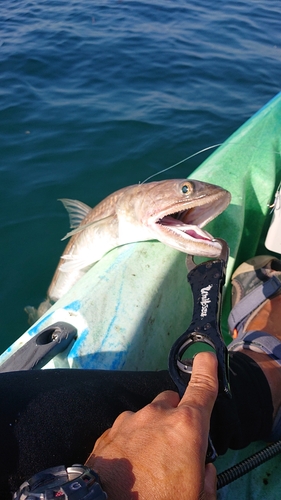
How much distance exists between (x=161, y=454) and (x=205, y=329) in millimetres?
664

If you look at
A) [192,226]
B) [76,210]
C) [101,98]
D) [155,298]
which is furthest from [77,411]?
[101,98]

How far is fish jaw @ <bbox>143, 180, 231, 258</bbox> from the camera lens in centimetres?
220

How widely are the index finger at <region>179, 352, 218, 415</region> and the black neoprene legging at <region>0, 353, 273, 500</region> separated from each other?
30 cm

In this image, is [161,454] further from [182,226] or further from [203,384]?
[182,226]

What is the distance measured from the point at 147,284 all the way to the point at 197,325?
65 cm

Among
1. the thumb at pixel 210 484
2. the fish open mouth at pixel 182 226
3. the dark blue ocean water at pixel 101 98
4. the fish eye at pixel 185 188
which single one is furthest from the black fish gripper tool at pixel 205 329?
the dark blue ocean water at pixel 101 98

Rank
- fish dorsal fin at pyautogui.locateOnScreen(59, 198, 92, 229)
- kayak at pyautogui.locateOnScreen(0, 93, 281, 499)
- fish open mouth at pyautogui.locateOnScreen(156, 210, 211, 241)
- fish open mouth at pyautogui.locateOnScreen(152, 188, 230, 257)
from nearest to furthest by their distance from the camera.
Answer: kayak at pyautogui.locateOnScreen(0, 93, 281, 499) < fish open mouth at pyautogui.locateOnScreen(152, 188, 230, 257) < fish open mouth at pyautogui.locateOnScreen(156, 210, 211, 241) < fish dorsal fin at pyautogui.locateOnScreen(59, 198, 92, 229)

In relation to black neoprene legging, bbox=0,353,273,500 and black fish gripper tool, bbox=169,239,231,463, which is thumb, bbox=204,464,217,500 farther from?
black neoprene legging, bbox=0,353,273,500

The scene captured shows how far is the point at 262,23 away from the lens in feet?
31.5

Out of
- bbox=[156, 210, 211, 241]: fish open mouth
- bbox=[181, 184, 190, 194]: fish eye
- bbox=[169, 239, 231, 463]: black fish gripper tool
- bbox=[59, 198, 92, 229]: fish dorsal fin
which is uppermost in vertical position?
bbox=[181, 184, 190, 194]: fish eye

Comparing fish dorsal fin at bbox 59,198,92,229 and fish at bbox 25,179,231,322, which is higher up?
fish at bbox 25,179,231,322

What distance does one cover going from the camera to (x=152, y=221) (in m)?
2.46

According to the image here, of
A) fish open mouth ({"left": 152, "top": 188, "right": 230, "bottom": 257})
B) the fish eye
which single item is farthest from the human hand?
the fish eye

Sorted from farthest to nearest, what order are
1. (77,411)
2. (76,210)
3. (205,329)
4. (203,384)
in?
(76,210), (205,329), (77,411), (203,384)
